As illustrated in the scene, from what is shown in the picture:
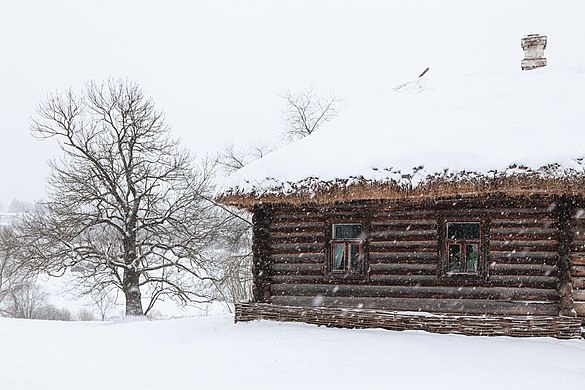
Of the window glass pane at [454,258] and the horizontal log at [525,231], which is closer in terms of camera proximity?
the horizontal log at [525,231]

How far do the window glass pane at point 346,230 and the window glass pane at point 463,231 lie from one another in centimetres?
181

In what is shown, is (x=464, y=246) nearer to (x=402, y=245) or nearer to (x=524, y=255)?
(x=524, y=255)

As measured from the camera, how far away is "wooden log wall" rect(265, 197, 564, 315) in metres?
10.7

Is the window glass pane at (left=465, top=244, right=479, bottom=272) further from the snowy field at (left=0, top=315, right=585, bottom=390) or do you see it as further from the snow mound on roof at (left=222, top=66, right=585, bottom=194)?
the snow mound on roof at (left=222, top=66, right=585, bottom=194)

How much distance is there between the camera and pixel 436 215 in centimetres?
1133

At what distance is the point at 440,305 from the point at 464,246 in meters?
1.20

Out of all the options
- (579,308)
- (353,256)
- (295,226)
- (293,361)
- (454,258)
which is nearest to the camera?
(293,361)

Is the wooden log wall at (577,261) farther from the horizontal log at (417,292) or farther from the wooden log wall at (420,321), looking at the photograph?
the wooden log wall at (420,321)

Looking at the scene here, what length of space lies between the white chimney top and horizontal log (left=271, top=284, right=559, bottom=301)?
6328mm

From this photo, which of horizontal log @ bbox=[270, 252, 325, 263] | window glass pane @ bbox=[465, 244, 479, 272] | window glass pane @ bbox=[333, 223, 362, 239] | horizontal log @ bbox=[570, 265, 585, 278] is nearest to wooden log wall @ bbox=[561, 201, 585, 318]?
horizontal log @ bbox=[570, 265, 585, 278]

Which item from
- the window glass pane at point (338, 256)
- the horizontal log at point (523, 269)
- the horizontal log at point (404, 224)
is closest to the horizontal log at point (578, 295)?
the horizontal log at point (523, 269)

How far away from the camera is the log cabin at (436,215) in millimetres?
10305

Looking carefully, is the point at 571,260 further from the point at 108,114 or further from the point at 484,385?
the point at 108,114

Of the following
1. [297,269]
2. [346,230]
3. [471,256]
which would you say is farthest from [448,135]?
[297,269]
